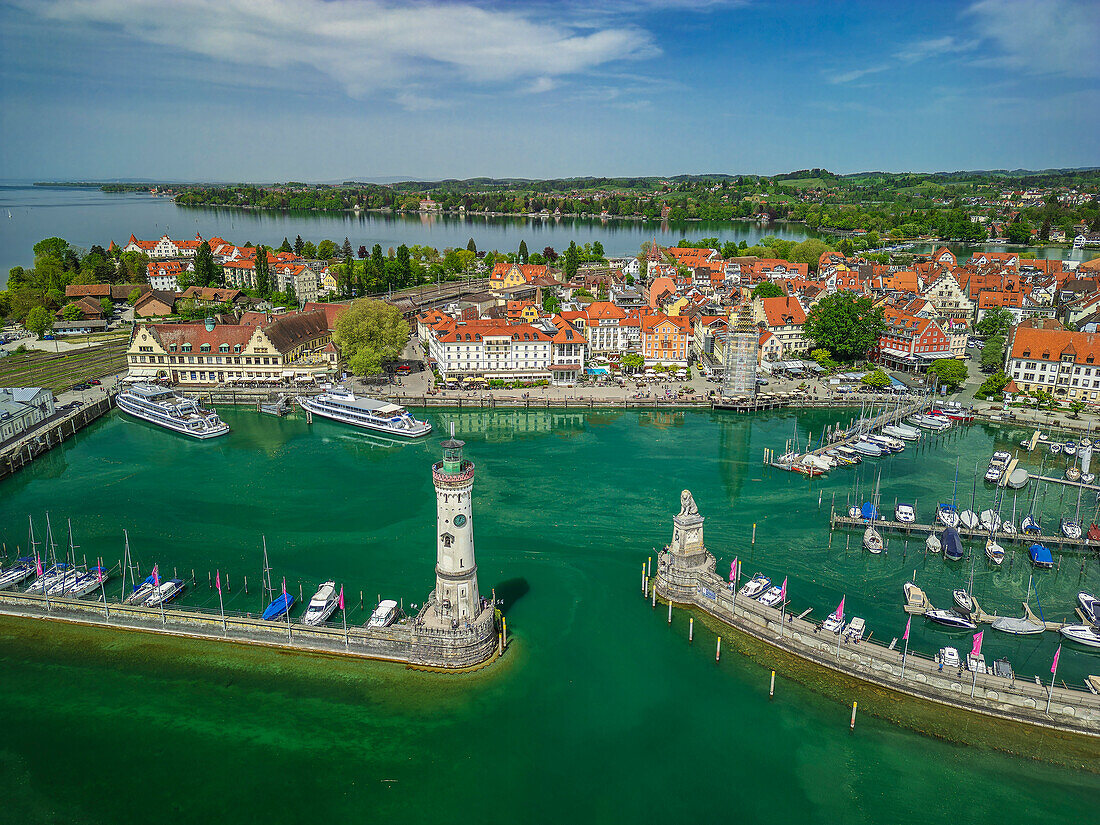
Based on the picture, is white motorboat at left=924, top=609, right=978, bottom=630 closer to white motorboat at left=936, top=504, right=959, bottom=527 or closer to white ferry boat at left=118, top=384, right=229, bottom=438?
white motorboat at left=936, top=504, right=959, bottom=527

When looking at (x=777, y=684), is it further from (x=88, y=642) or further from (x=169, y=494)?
(x=169, y=494)

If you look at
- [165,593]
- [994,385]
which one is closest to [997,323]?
[994,385]

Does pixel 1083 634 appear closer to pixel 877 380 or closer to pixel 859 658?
pixel 859 658

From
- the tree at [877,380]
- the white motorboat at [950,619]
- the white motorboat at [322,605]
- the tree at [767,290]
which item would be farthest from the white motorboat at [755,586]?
the tree at [767,290]

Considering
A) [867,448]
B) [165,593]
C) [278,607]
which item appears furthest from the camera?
[867,448]

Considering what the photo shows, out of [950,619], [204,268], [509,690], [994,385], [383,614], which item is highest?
[204,268]

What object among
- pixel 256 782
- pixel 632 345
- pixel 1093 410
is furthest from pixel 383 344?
pixel 1093 410

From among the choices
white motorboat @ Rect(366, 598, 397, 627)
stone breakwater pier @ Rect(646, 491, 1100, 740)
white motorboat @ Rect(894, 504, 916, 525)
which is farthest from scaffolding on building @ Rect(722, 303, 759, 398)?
white motorboat @ Rect(366, 598, 397, 627)
